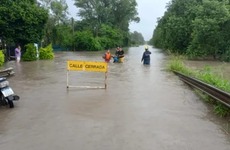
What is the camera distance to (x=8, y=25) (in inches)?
1224

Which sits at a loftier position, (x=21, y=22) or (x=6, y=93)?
(x=21, y=22)

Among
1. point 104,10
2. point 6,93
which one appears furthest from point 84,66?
point 104,10

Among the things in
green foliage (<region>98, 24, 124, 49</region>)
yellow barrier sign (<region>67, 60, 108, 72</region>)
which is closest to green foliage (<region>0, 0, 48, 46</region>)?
yellow barrier sign (<region>67, 60, 108, 72</region>)

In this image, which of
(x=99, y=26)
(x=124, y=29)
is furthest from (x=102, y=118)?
(x=124, y=29)

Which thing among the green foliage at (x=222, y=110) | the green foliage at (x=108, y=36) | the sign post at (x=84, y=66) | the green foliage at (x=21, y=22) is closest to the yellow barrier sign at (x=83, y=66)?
the sign post at (x=84, y=66)

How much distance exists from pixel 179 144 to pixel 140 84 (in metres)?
8.78

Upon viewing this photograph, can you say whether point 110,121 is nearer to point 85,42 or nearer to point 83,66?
point 83,66

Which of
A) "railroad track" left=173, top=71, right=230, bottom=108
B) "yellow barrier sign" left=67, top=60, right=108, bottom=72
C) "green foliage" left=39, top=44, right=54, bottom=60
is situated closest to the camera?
"railroad track" left=173, top=71, right=230, bottom=108

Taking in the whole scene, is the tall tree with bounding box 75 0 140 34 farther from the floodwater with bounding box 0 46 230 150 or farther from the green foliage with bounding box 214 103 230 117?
the green foliage with bounding box 214 103 230 117

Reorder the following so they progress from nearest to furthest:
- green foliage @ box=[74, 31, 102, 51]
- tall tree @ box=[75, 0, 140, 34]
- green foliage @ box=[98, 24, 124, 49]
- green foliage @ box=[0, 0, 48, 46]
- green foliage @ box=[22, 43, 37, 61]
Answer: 1. green foliage @ box=[0, 0, 48, 46]
2. green foliage @ box=[22, 43, 37, 61]
3. green foliage @ box=[74, 31, 102, 51]
4. green foliage @ box=[98, 24, 124, 49]
5. tall tree @ box=[75, 0, 140, 34]

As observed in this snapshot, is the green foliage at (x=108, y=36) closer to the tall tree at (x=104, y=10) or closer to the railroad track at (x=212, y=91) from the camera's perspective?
the tall tree at (x=104, y=10)

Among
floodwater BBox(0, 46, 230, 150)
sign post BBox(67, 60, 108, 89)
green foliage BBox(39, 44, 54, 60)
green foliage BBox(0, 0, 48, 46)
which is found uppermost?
green foliage BBox(0, 0, 48, 46)

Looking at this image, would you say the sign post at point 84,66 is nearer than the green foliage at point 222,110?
No

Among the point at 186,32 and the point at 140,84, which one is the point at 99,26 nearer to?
the point at 186,32
